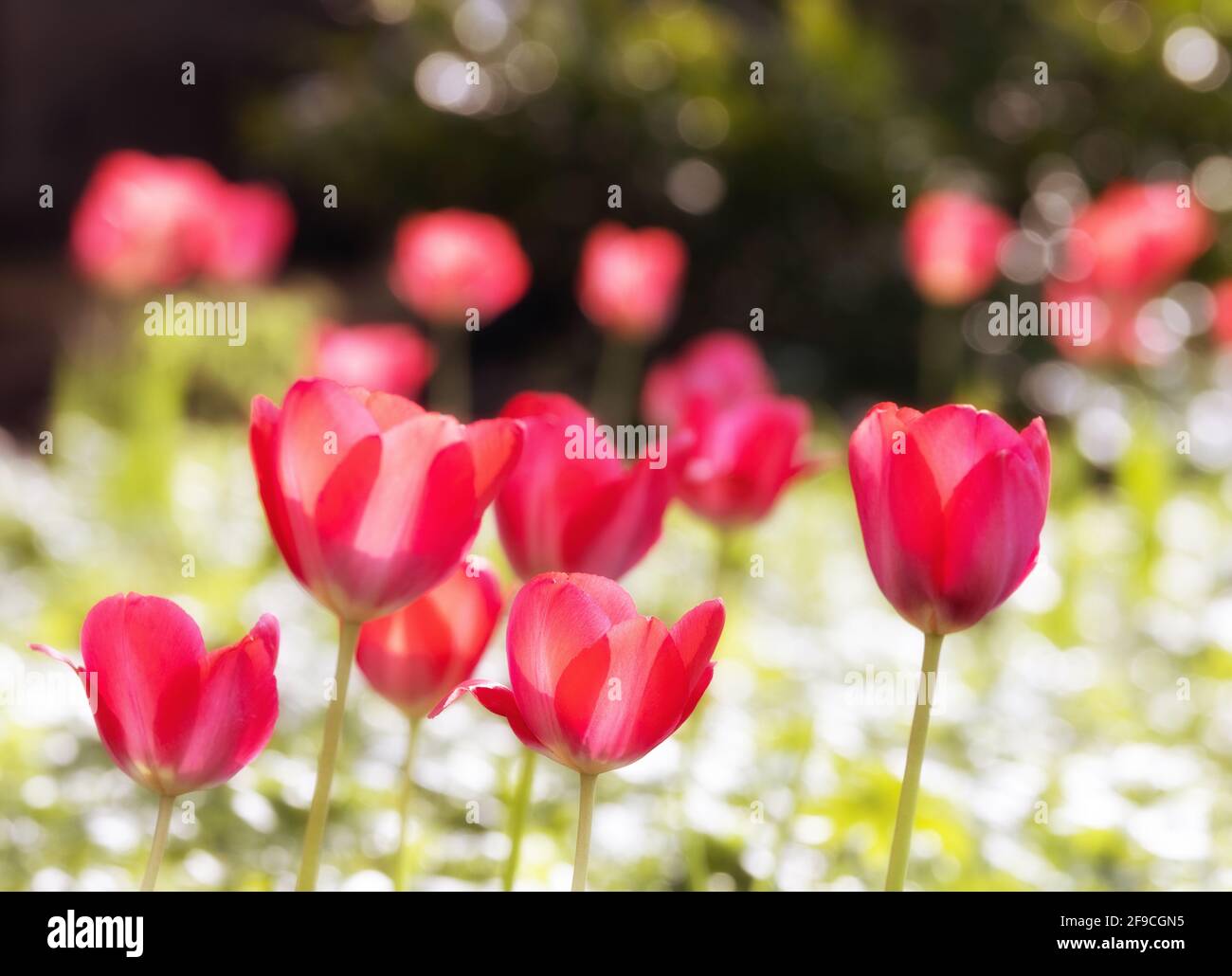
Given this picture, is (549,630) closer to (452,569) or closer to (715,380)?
(452,569)

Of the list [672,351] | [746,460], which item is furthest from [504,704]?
[672,351]

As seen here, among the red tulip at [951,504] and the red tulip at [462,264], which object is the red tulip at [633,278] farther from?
the red tulip at [951,504]

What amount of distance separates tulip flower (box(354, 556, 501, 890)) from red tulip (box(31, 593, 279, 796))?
15cm

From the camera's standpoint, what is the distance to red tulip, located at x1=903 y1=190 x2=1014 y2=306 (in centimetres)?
263

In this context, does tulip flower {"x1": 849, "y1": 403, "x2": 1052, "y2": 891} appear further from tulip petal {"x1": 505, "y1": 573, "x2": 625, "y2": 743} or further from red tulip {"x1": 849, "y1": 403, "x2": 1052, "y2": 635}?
tulip petal {"x1": 505, "y1": 573, "x2": 625, "y2": 743}

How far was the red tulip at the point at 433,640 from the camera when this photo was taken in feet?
2.60

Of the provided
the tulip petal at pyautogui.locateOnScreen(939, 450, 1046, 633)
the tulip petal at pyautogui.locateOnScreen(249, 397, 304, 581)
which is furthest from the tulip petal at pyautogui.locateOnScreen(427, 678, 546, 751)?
the tulip petal at pyautogui.locateOnScreen(939, 450, 1046, 633)

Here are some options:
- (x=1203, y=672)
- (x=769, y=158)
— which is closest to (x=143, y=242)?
(x=1203, y=672)

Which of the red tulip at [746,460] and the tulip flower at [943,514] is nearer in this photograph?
the tulip flower at [943,514]

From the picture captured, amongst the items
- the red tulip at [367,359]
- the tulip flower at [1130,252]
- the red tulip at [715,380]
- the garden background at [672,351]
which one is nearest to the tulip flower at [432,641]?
the garden background at [672,351]

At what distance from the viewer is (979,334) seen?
16.0 feet
